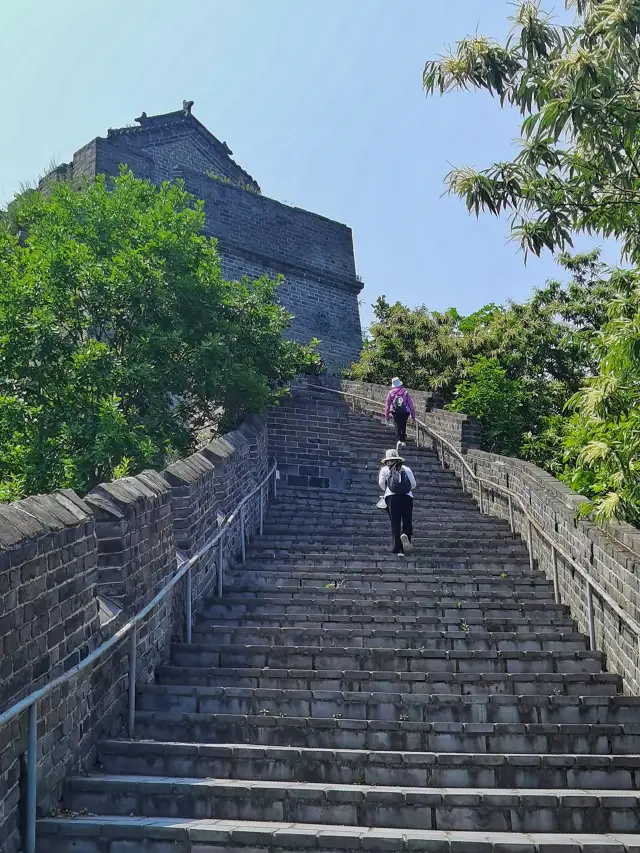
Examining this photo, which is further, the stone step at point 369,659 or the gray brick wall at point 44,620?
the stone step at point 369,659

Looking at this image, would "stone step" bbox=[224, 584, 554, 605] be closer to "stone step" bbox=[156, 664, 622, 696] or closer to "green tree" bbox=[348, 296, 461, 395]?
"stone step" bbox=[156, 664, 622, 696]

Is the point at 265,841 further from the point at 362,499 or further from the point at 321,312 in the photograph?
the point at 321,312

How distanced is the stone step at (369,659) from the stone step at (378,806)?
2005mm

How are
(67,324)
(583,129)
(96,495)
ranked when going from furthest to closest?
(67,324) → (583,129) → (96,495)

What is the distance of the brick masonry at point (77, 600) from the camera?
14.9 feet

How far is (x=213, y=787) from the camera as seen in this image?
Answer: 491 cm

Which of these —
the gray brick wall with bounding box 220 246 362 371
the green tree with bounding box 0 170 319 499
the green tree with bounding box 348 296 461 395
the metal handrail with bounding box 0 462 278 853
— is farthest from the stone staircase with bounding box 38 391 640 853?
the gray brick wall with bounding box 220 246 362 371

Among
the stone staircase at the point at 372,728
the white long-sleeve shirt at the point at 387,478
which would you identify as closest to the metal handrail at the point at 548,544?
the stone staircase at the point at 372,728

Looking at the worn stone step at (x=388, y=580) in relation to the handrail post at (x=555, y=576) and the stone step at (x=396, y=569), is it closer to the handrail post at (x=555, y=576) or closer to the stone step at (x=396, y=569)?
the stone step at (x=396, y=569)

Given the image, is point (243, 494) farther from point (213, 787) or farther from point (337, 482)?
point (213, 787)

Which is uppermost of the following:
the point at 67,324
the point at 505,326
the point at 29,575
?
the point at 505,326

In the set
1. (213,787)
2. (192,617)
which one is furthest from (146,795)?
(192,617)

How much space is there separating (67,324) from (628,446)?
25.7 feet

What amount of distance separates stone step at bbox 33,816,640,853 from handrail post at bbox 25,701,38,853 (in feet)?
0.33
